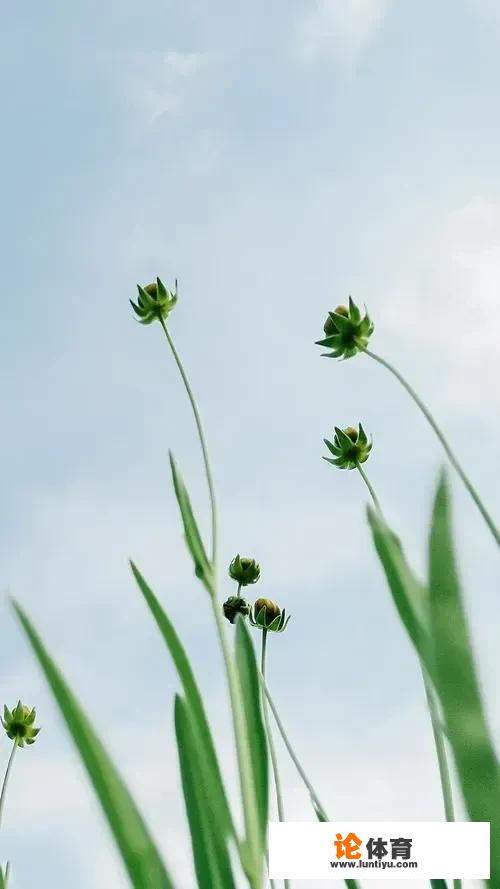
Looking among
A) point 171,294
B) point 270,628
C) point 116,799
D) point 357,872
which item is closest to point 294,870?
point 357,872

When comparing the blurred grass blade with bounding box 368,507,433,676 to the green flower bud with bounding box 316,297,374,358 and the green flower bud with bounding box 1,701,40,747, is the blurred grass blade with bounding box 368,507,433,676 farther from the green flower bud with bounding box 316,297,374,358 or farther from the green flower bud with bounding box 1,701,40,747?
the green flower bud with bounding box 1,701,40,747

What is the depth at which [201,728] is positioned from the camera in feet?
1.75

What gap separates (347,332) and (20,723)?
1182 mm

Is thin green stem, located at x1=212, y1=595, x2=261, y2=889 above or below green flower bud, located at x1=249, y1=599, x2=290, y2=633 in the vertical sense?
below

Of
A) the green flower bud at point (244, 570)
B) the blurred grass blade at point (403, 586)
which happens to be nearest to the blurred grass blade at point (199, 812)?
the blurred grass blade at point (403, 586)

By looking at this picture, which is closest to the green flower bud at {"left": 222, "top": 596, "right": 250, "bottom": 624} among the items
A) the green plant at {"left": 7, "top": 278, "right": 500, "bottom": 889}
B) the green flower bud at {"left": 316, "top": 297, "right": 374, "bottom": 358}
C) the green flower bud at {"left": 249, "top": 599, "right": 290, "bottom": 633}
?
the green flower bud at {"left": 249, "top": 599, "right": 290, "bottom": 633}

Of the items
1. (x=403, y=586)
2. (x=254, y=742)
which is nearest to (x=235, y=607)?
(x=254, y=742)

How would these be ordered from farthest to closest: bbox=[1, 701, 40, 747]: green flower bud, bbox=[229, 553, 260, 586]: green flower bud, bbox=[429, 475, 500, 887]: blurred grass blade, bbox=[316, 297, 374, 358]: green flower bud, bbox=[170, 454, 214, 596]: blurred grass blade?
1. bbox=[1, 701, 40, 747]: green flower bud
2. bbox=[229, 553, 260, 586]: green flower bud
3. bbox=[316, 297, 374, 358]: green flower bud
4. bbox=[170, 454, 214, 596]: blurred grass blade
5. bbox=[429, 475, 500, 887]: blurred grass blade

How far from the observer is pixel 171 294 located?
1.37m

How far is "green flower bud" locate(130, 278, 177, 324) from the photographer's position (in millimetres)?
1324

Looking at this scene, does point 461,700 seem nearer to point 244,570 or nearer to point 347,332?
point 347,332

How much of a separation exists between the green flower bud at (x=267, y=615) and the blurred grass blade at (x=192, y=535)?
624 millimetres

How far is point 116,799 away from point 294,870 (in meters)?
0.26

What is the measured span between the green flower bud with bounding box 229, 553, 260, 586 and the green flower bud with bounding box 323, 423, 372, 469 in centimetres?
30
